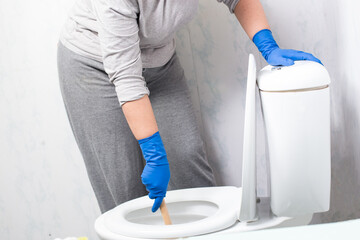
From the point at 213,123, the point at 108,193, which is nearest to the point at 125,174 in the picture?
the point at 108,193

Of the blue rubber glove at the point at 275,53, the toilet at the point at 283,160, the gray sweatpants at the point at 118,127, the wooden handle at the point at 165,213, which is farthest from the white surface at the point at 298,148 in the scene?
the gray sweatpants at the point at 118,127

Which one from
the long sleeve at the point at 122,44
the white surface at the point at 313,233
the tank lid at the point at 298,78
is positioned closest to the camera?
the white surface at the point at 313,233

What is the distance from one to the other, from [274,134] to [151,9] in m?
0.45

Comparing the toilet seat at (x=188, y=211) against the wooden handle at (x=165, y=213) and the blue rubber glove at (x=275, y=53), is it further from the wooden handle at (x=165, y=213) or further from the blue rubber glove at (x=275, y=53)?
the blue rubber glove at (x=275, y=53)

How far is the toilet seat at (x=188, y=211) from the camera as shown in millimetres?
1048

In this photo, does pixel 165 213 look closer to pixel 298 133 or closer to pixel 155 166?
pixel 155 166

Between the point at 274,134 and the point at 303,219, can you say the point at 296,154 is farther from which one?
the point at 303,219

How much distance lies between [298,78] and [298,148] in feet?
0.53

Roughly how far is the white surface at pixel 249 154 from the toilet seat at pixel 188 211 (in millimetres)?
40

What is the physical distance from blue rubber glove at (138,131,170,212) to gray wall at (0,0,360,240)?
0.50m

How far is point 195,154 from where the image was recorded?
146 centimetres

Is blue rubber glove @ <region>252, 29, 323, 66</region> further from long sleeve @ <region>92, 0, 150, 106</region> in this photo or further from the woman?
long sleeve @ <region>92, 0, 150, 106</region>

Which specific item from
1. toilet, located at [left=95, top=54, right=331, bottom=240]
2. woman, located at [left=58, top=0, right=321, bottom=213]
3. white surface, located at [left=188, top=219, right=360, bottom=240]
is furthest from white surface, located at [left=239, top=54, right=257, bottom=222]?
white surface, located at [left=188, top=219, right=360, bottom=240]

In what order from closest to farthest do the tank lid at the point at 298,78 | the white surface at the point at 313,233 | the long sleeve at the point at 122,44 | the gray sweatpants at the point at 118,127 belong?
1. the white surface at the point at 313,233
2. the tank lid at the point at 298,78
3. the long sleeve at the point at 122,44
4. the gray sweatpants at the point at 118,127
